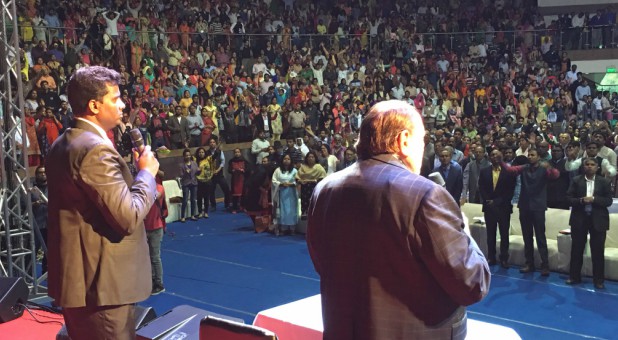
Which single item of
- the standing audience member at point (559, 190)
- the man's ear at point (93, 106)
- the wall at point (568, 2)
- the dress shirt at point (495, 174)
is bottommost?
the standing audience member at point (559, 190)

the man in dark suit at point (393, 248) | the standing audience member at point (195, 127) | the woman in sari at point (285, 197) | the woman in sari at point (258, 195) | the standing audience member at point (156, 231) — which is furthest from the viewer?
the standing audience member at point (195, 127)

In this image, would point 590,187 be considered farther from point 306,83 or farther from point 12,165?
point 306,83

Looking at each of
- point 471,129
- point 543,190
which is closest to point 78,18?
point 471,129

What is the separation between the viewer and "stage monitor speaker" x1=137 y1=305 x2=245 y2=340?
3709 millimetres

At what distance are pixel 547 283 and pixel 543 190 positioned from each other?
111cm

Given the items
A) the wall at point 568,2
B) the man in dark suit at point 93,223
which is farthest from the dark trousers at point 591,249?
the wall at point 568,2

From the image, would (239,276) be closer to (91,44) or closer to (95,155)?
(95,155)

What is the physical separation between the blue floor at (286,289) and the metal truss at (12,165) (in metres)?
1.55

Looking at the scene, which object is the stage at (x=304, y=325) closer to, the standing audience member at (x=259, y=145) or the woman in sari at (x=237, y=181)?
the woman in sari at (x=237, y=181)

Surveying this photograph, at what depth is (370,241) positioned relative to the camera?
2041mm

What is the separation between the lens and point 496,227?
8859mm

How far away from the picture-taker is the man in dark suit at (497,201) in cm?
859

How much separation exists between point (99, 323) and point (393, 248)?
1.15m

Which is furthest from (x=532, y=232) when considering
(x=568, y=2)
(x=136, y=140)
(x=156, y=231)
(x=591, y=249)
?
(x=568, y=2)
